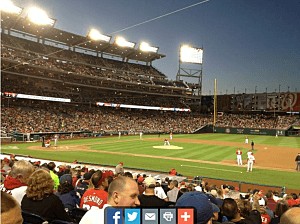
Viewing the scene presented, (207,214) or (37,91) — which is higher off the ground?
(37,91)

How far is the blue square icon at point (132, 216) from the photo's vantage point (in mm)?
2168

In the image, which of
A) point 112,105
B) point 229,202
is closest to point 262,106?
point 112,105

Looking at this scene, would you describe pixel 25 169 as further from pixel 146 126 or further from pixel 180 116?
pixel 180 116

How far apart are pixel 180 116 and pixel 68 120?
3955 centimetres

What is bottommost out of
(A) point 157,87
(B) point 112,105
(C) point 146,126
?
(C) point 146,126

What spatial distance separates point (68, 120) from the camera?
52.8 metres

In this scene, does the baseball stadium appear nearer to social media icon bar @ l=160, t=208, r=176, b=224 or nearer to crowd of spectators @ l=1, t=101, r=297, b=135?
crowd of spectators @ l=1, t=101, r=297, b=135

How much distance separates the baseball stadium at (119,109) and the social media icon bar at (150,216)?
57.5 ft

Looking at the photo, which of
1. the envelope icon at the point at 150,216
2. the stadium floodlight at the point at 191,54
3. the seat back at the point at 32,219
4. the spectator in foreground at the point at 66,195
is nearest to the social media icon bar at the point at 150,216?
the envelope icon at the point at 150,216

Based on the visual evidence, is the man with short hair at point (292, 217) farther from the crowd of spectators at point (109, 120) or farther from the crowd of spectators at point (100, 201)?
the crowd of spectators at point (109, 120)

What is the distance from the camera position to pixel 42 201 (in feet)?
11.5

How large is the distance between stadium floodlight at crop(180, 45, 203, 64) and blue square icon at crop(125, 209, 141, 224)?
282ft

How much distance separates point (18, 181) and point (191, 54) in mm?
86164

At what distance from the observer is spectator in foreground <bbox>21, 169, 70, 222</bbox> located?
11.3 feet
